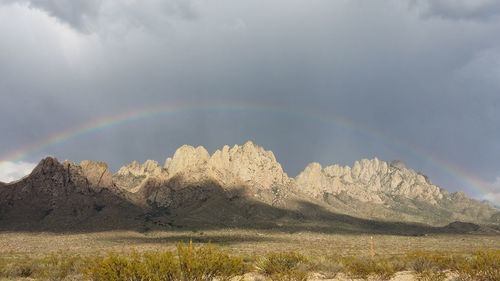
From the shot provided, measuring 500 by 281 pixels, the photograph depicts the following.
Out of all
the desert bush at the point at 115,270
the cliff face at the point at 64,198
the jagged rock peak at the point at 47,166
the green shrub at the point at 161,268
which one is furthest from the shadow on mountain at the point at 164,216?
the green shrub at the point at 161,268

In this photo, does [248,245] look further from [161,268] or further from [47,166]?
[47,166]

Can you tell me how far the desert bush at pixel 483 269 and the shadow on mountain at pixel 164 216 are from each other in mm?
123747

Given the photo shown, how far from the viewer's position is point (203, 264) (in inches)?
623

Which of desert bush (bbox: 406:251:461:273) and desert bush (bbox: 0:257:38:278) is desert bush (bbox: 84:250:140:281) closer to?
desert bush (bbox: 0:257:38:278)

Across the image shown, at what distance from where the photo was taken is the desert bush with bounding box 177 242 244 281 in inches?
612

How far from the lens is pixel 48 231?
134750mm

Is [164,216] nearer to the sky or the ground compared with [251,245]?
nearer to the sky

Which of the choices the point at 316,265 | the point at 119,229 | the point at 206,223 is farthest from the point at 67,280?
the point at 206,223

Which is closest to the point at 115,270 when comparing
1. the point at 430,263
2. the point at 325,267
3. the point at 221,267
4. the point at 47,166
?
the point at 221,267

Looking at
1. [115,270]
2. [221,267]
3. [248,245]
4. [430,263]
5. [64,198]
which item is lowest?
[115,270]

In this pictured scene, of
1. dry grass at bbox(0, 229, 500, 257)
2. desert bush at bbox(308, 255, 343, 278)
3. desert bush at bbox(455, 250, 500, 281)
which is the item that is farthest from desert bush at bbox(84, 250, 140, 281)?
dry grass at bbox(0, 229, 500, 257)

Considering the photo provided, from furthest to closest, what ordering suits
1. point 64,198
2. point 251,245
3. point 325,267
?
point 64,198
point 251,245
point 325,267

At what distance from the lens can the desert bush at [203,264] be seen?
51.0 feet

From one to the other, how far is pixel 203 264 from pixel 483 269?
515 inches
